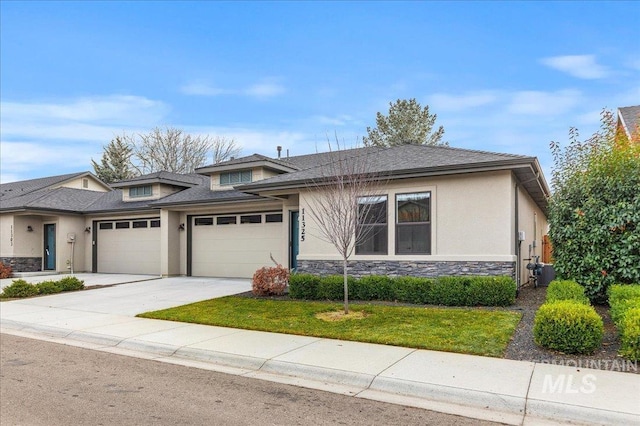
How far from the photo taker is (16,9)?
497 inches

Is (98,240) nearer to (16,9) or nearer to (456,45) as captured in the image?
(16,9)

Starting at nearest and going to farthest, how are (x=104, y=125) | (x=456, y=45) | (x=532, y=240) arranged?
(x=456, y=45) < (x=532, y=240) < (x=104, y=125)

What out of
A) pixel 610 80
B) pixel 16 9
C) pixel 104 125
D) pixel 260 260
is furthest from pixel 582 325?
pixel 104 125

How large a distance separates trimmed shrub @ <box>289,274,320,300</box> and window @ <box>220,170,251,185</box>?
7.10 meters

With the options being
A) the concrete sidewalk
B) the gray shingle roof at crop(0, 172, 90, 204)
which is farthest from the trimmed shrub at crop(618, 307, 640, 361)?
the gray shingle roof at crop(0, 172, 90, 204)

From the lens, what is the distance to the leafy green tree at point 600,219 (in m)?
9.12

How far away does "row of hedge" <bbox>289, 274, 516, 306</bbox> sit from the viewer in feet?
31.6

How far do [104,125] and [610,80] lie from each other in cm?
3989

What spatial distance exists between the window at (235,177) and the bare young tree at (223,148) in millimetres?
23960

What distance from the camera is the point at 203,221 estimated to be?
18.7 meters

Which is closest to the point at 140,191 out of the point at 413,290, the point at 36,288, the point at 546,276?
the point at 36,288

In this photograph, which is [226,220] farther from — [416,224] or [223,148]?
[223,148]

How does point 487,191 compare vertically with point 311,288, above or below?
above

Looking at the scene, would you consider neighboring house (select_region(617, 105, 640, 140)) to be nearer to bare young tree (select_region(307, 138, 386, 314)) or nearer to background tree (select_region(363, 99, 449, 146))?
bare young tree (select_region(307, 138, 386, 314))
